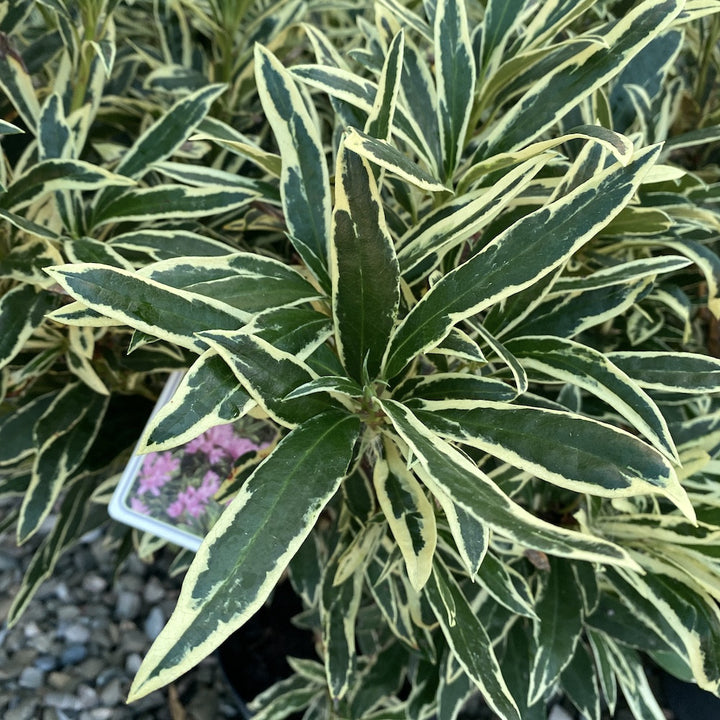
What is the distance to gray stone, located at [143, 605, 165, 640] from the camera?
1393mm

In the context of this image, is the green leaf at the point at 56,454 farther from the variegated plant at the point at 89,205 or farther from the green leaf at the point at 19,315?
the green leaf at the point at 19,315

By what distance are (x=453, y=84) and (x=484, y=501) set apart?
1.46 feet

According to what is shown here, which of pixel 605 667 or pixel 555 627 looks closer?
pixel 555 627

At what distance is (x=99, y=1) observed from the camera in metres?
0.80

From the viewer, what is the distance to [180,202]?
30.5 inches

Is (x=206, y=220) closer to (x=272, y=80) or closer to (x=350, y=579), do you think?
(x=272, y=80)

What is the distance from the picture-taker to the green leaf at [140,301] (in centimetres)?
47

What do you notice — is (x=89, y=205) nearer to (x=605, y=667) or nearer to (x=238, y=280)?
(x=238, y=280)

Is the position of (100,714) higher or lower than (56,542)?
lower

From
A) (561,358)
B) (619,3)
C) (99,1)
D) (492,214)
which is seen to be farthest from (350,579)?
(619,3)

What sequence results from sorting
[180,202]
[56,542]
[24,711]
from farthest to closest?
[24,711], [56,542], [180,202]

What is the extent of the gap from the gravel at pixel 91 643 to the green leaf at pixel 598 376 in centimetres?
90

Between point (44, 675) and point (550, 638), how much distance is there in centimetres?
102

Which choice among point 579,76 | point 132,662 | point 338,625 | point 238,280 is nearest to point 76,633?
point 132,662
